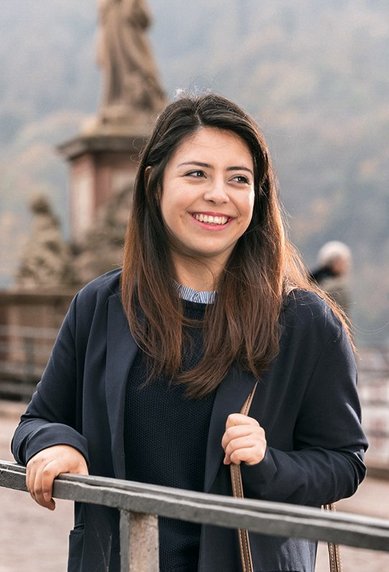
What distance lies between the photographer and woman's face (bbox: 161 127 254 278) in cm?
253

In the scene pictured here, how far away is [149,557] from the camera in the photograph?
2.13m

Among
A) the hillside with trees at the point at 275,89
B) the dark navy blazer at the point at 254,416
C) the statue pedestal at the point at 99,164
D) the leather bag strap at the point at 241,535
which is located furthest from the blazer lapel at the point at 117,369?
the hillside with trees at the point at 275,89

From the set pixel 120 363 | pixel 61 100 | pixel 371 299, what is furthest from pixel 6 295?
pixel 61 100

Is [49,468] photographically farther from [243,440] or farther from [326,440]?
[326,440]

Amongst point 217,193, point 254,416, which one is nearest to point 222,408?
point 254,416

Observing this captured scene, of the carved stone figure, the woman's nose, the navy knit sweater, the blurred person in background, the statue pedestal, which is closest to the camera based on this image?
the navy knit sweater

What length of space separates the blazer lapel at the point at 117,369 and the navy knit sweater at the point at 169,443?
0.03 m

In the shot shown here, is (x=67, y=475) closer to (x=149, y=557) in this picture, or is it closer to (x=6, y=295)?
(x=149, y=557)

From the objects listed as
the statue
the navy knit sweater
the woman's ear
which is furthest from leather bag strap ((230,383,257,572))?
the statue

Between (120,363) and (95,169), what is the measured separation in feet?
49.5

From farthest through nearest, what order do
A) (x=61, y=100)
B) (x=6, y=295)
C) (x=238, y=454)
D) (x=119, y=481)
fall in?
(x=61, y=100) < (x=6, y=295) < (x=238, y=454) < (x=119, y=481)

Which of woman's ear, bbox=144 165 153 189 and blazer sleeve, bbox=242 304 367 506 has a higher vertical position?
woman's ear, bbox=144 165 153 189

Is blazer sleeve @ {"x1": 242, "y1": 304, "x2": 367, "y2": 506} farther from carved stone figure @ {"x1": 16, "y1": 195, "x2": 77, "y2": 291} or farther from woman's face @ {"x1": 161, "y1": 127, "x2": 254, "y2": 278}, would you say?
carved stone figure @ {"x1": 16, "y1": 195, "x2": 77, "y2": 291}

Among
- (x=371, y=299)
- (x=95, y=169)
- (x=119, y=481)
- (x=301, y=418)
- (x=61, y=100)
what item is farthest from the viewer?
(x=61, y=100)
